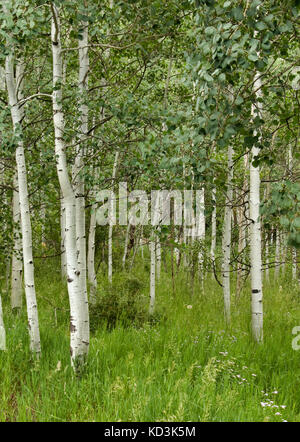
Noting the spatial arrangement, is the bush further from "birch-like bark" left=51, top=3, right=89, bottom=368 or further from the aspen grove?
"birch-like bark" left=51, top=3, right=89, bottom=368

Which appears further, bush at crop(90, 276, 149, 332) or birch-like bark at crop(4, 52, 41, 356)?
bush at crop(90, 276, 149, 332)

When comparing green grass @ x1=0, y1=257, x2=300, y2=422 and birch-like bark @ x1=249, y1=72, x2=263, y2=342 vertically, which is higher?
birch-like bark @ x1=249, y1=72, x2=263, y2=342

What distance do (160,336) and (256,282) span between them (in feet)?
5.62

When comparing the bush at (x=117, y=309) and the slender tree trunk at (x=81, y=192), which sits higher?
the slender tree trunk at (x=81, y=192)

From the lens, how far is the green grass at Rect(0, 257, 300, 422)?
3.02 metres

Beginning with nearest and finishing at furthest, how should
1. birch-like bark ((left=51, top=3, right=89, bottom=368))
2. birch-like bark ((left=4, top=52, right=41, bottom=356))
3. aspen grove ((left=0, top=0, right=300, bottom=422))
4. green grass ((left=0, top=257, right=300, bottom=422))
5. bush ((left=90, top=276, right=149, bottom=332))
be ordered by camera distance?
aspen grove ((left=0, top=0, right=300, bottom=422)) < green grass ((left=0, top=257, right=300, bottom=422)) < birch-like bark ((left=51, top=3, right=89, bottom=368)) < birch-like bark ((left=4, top=52, right=41, bottom=356)) < bush ((left=90, top=276, right=149, bottom=332))

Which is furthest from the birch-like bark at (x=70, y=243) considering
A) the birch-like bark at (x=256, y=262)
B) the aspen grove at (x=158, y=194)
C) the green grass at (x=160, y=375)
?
the birch-like bark at (x=256, y=262)

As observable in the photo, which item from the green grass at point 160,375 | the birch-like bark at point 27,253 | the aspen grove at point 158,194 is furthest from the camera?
the birch-like bark at point 27,253

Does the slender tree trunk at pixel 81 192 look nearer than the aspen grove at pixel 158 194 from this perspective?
No

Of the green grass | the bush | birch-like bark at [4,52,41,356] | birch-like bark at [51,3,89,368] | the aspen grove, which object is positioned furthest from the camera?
the bush

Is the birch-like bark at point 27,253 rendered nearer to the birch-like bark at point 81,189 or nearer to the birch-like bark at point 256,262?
the birch-like bark at point 81,189

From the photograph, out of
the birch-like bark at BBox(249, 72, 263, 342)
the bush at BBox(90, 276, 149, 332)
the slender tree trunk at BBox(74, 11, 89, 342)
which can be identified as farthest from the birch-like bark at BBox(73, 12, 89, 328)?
the birch-like bark at BBox(249, 72, 263, 342)

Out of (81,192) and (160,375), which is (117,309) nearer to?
(81,192)

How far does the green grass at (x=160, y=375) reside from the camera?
302 centimetres
